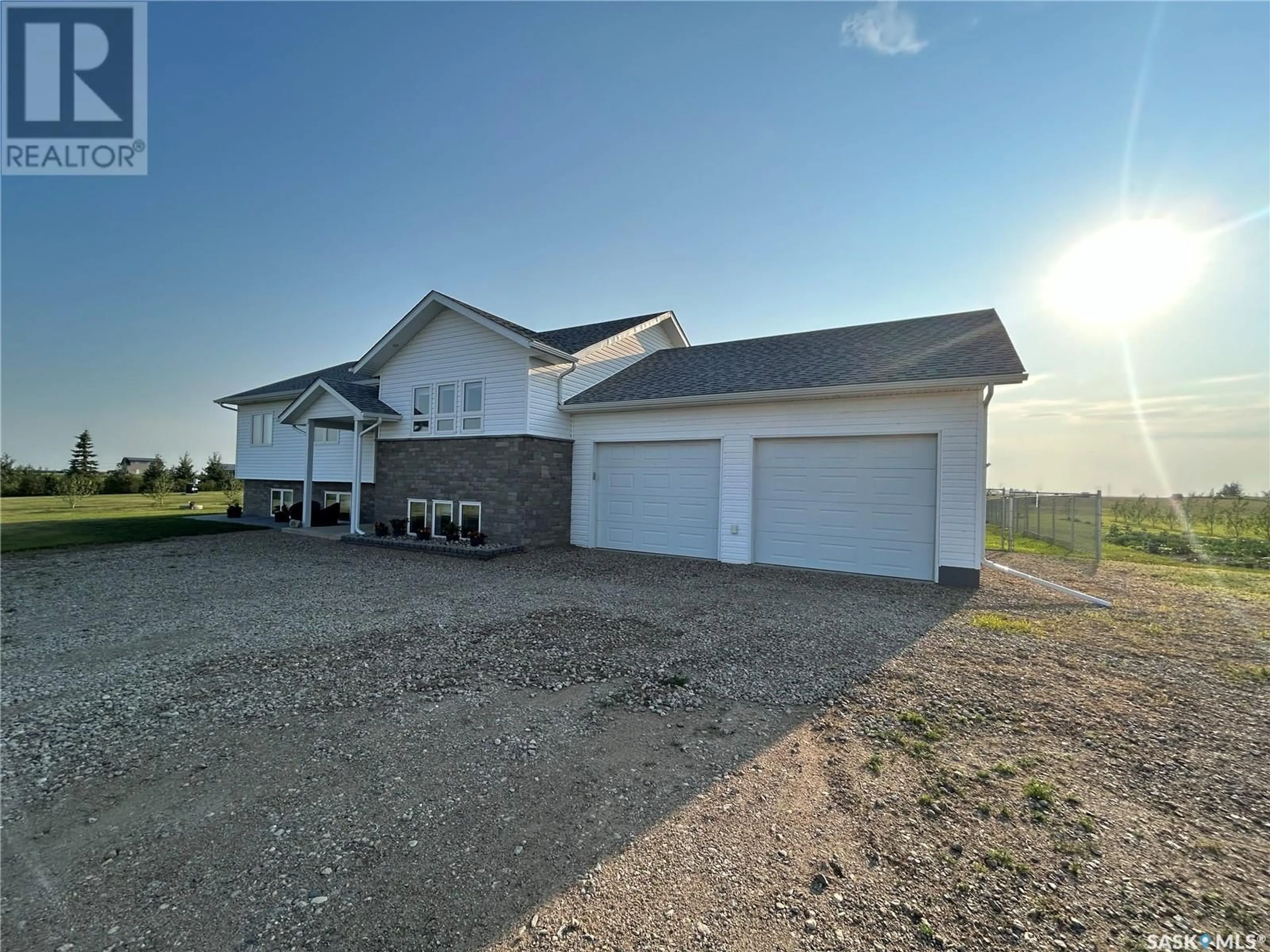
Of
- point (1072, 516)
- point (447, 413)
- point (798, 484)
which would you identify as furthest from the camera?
point (447, 413)

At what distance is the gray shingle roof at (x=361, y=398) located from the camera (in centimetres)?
1330

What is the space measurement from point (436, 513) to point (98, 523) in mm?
13570

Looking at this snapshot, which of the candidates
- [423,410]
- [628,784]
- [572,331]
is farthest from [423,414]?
[628,784]

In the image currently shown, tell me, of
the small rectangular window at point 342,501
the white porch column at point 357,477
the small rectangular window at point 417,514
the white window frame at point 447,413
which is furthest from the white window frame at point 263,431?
the white window frame at point 447,413

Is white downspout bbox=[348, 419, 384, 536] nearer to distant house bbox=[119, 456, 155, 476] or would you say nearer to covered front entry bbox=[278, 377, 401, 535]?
covered front entry bbox=[278, 377, 401, 535]

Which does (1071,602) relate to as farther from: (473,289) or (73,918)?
(473,289)

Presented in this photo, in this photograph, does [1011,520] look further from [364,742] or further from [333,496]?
[333,496]

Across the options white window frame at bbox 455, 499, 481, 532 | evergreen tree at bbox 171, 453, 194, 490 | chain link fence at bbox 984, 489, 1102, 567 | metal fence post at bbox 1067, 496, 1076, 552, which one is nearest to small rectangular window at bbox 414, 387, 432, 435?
white window frame at bbox 455, 499, 481, 532

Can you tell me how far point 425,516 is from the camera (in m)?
13.1

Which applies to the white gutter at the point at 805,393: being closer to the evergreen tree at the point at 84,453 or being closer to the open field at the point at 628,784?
the open field at the point at 628,784

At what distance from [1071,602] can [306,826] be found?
984 cm

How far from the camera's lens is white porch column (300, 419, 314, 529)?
1497 cm

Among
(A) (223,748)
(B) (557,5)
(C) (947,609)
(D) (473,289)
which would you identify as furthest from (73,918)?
(D) (473,289)

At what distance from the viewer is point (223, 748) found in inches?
128
